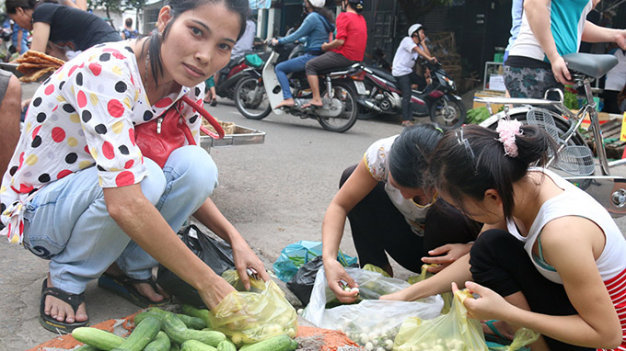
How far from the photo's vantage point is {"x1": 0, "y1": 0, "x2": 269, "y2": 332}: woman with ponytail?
72.8 inches

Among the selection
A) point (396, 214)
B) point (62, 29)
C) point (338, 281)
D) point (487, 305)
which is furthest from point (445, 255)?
point (62, 29)

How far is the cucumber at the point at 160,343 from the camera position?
1780 millimetres

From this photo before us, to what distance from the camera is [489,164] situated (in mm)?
1748

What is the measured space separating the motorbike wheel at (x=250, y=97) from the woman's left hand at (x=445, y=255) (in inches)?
259

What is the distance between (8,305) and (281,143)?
4762 millimetres

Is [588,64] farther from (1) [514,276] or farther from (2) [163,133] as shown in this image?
(2) [163,133]

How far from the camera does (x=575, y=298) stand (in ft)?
5.65

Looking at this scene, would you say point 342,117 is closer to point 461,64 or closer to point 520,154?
point 461,64

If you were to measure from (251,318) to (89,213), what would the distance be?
66cm

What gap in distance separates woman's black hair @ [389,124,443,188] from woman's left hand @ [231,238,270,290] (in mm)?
623

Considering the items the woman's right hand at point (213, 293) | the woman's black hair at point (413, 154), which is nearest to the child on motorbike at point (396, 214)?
the woman's black hair at point (413, 154)

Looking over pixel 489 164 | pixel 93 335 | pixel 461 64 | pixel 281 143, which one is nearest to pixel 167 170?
pixel 93 335

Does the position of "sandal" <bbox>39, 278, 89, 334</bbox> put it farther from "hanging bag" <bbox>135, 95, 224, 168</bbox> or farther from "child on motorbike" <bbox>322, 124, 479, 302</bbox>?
"child on motorbike" <bbox>322, 124, 479, 302</bbox>

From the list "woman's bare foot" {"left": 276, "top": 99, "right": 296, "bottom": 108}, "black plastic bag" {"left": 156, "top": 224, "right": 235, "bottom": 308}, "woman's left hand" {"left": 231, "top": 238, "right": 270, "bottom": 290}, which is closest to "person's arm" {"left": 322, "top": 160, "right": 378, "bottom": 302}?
"woman's left hand" {"left": 231, "top": 238, "right": 270, "bottom": 290}
